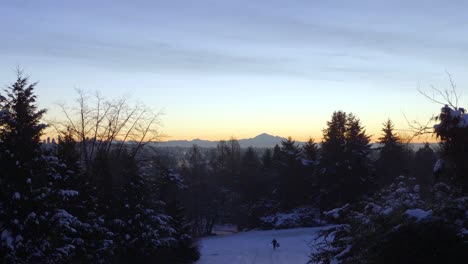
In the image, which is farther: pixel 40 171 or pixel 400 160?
pixel 400 160

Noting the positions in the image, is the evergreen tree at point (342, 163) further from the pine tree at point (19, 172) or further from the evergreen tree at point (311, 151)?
the pine tree at point (19, 172)

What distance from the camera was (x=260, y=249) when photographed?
40.9 metres

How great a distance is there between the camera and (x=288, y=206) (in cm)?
5878

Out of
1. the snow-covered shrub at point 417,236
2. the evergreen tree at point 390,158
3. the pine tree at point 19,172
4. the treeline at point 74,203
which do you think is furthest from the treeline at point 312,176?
the snow-covered shrub at point 417,236

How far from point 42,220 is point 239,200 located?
169 feet

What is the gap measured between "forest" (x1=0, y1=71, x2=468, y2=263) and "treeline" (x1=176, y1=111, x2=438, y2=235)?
0.50ft

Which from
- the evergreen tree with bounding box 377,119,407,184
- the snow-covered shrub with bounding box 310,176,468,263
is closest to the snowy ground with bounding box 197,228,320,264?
the evergreen tree with bounding box 377,119,407,184

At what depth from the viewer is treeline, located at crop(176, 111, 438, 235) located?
167ft

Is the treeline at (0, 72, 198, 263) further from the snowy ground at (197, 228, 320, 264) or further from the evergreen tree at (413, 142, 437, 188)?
the evergreen tree at (413, 142, 437, 188)

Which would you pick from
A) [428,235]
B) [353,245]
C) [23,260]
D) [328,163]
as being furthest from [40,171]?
[328,163]

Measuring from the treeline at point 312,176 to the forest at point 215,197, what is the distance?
0.15 metres

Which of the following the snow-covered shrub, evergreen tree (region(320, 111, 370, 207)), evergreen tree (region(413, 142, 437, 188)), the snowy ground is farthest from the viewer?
evergreen tree (region(413, 142, 437, 188))

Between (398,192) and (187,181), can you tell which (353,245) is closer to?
(398,192)

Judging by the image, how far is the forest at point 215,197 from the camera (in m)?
8.77
